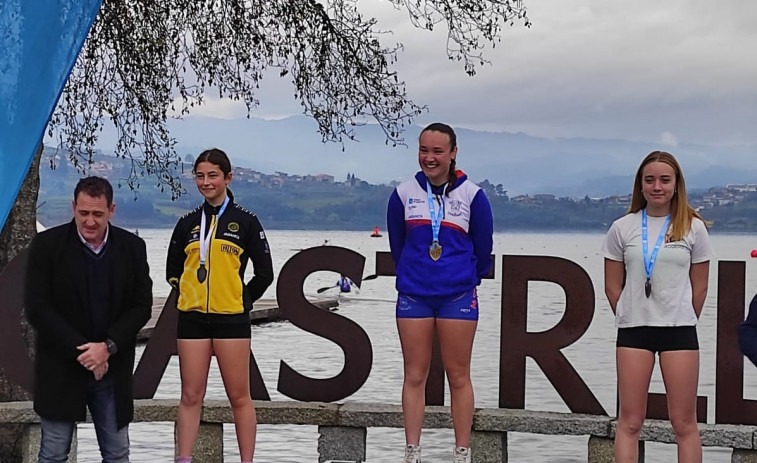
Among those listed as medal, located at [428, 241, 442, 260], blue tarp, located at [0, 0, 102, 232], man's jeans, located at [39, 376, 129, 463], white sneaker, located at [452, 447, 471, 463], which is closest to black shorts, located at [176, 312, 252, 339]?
man's jeans, located at [39, 376, 129, 463]

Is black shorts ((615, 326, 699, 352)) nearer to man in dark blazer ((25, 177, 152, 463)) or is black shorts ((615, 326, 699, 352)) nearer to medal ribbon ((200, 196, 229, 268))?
medal ribbon ((200, 196, 229, 268))

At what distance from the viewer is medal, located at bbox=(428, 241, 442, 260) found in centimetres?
649

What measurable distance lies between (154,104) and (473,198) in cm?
626

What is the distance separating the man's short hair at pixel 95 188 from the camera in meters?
5.31

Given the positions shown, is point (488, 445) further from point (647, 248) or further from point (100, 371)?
point (100, 371)

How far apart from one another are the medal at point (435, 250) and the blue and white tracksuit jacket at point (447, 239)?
0.02 meters

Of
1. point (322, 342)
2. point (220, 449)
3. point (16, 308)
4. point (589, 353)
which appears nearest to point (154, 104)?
point (16, 308)

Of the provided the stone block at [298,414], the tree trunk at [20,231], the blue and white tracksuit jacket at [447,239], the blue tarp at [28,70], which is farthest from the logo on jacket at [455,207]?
Result: the tree trunk at [20,231]

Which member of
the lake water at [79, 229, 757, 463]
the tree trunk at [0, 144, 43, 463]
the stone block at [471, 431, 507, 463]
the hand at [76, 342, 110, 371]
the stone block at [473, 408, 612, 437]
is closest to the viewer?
the hand at [76, 342, 110, 371]

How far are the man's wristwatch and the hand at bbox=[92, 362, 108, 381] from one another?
0.06 m

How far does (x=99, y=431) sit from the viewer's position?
5500 millimetres

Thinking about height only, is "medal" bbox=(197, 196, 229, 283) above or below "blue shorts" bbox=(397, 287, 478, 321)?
above

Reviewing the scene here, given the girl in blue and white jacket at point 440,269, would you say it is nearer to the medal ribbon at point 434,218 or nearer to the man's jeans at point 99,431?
the medal ribbon at point 434,218

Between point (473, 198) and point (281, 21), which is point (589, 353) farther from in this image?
point (473, 198)
